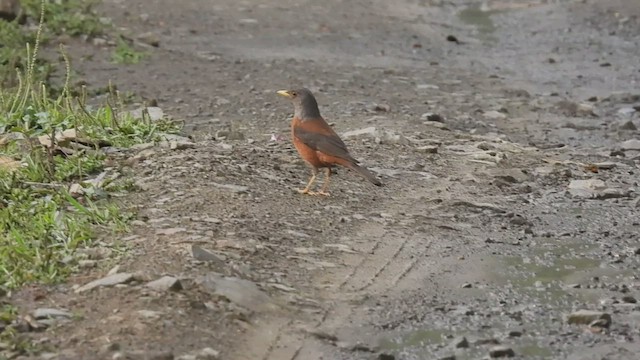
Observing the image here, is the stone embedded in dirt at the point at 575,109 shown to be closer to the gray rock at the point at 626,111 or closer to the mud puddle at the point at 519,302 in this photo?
the gray rock at the point at 626,111

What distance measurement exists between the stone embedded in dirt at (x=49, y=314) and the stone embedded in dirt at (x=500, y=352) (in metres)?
1.49

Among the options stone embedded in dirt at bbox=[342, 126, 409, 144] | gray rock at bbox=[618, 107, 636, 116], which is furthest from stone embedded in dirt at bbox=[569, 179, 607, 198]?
gray rock at bbox=[618, 107, 636, 116]

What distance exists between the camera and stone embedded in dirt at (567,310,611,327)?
4.63 m

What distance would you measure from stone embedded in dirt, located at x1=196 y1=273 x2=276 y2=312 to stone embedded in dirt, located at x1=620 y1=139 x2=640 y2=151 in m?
4.25

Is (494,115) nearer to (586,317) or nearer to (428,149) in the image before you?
(428,149)

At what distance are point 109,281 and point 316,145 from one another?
1.82 metres

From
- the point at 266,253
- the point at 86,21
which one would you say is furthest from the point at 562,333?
the point at 86,21

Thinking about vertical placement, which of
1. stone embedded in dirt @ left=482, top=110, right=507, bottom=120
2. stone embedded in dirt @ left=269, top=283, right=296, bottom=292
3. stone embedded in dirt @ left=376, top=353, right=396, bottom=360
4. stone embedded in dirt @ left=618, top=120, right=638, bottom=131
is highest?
stone embedded in dirt @ left=269, top=283, right=296, bottom=292

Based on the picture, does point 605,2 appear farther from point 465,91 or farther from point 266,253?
point 266,253

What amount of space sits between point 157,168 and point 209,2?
8.62 m

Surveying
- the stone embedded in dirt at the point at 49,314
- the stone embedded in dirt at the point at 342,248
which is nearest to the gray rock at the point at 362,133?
the stone embedded in dirt at the point at 342,248

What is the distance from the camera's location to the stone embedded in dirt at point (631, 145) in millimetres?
8234

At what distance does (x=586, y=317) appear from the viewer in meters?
4.64

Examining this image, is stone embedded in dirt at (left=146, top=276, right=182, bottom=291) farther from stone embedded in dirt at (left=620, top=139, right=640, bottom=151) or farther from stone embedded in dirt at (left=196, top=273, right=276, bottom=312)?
stone embedded in dirt at (left=620, top=139, right=640, bottom=151)
